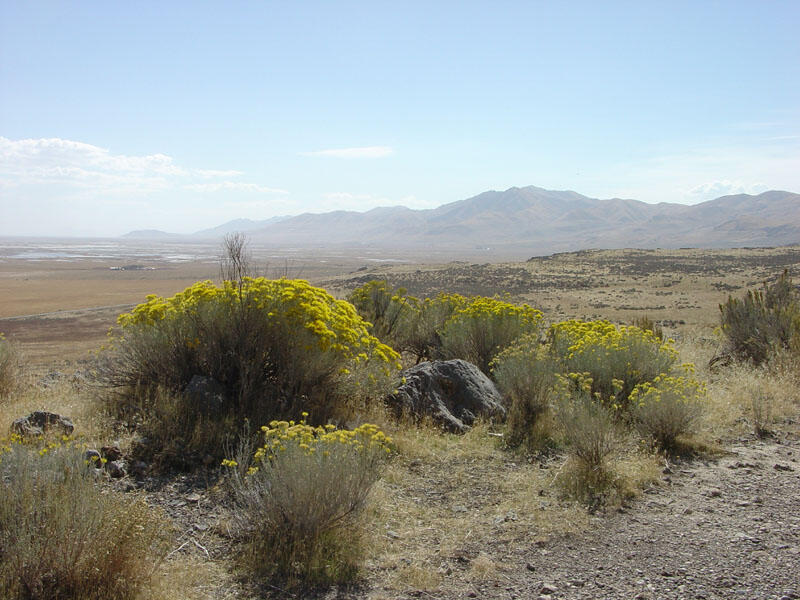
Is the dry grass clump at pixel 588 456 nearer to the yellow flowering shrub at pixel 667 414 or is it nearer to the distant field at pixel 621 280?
the yellow flowering shrub at pixel 667 414

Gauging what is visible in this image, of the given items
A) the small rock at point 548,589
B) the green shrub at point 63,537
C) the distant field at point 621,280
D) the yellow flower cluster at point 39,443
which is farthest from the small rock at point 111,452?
the distant field at point 621,280

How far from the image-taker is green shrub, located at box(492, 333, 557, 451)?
6742 millimetres

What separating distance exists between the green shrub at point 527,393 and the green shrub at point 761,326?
490 cm

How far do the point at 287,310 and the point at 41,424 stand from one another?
2.57 m

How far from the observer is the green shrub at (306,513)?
3969 millimetres

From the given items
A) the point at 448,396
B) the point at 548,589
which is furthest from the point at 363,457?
the point at 448,396

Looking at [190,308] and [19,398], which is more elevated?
[190,308]

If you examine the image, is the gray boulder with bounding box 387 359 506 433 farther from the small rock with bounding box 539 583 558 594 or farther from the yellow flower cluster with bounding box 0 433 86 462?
the yellow flower cluster with bounding box 0 433 86 462

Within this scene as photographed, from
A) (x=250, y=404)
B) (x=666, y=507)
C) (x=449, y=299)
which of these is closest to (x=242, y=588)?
(x=250, y=404)

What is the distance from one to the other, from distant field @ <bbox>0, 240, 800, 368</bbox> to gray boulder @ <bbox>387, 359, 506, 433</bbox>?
7581mm

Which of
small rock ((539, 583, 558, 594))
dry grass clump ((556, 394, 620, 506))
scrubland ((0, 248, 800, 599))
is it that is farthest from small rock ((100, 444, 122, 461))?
dry grass clump ((556, 394, 620, 506))

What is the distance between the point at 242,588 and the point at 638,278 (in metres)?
46.1

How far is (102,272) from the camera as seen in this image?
262 ft

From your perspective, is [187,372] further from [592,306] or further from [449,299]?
[592,306]
